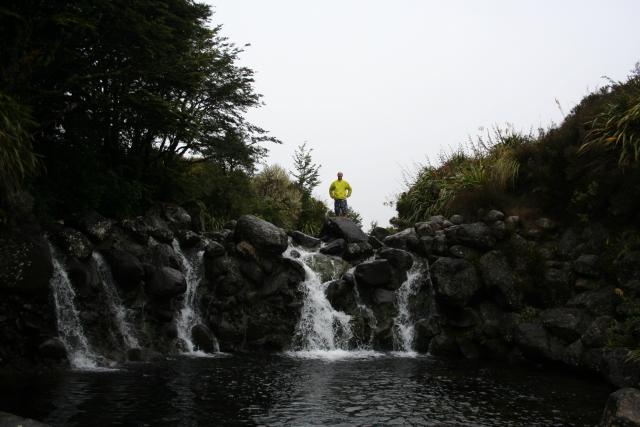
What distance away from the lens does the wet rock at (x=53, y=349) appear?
33.2 feet

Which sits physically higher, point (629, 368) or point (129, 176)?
point (129, 176)

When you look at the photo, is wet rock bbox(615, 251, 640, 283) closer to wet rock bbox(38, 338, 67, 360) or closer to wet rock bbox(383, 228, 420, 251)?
wet rock bbox(383, 228, 420, 251)

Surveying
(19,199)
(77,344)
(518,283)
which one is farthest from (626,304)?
(19,199)

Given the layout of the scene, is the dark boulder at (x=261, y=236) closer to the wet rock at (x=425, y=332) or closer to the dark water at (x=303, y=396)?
the dark water at (x=303, y=396)

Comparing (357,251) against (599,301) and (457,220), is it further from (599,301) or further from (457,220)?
(599,301)

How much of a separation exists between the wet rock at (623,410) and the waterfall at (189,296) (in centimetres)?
968

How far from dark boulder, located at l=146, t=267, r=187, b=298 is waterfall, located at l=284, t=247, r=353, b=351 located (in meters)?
3.56

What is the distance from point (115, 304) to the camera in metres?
12.4

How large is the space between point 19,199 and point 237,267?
6077mm

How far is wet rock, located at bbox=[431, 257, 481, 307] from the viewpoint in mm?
13523

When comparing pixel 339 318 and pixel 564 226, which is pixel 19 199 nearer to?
pixel 339 318

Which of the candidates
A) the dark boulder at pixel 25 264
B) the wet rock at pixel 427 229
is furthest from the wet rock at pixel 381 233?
the dark boulder at pixel 25 264

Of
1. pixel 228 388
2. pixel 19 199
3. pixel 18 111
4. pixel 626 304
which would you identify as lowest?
pixel 228 388

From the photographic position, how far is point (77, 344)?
1115cm
